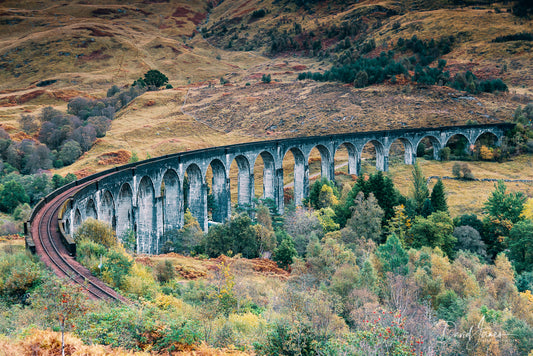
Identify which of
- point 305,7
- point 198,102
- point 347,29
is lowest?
point 198,102

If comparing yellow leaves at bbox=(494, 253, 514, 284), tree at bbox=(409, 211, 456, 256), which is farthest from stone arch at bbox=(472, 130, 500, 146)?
yellow leaves at bbox=(494, 253, 514, 284)

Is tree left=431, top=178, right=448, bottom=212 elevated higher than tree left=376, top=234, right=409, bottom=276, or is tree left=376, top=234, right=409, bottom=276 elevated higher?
tree left=431, top=178, right=448, bottom=212

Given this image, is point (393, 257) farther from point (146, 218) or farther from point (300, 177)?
point (300, 177)

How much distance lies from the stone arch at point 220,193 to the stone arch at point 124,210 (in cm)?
1452

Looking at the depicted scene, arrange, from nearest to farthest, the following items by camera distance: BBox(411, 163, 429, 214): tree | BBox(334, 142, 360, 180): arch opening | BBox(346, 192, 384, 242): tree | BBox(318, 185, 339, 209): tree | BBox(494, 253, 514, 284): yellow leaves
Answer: BBox(494, 253, 514, 284): yellow leaves → BBox(346, 192, 384, 242): tree → BBox(411, 163, 429, 214): tree → BBox(318, 185, 339, 209): tree → BBox(334, 142, 360, 180): arch opening

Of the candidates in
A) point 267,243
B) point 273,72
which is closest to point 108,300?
point 267,243

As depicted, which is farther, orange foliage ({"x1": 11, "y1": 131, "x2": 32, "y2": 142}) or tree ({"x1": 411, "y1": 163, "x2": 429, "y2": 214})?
orange foliage ({"x1": 11, "y1": 131, "x2": 32, "y2": 142})

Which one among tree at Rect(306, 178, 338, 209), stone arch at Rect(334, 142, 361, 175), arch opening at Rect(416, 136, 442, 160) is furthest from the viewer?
arch opening at Rect(416, 136, 442, 160)

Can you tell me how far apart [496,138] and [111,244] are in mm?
73289

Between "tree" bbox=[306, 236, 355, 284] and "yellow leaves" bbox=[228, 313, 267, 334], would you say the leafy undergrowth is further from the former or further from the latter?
"tree" bbox=[306, 236, 355, 284]

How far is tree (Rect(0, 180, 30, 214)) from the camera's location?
2234 inches

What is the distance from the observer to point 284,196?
6650 cm

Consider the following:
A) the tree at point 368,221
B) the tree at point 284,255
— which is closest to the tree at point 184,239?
the tree at point 284,255

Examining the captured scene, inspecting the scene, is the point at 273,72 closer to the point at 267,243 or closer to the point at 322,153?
the point at 322,153
